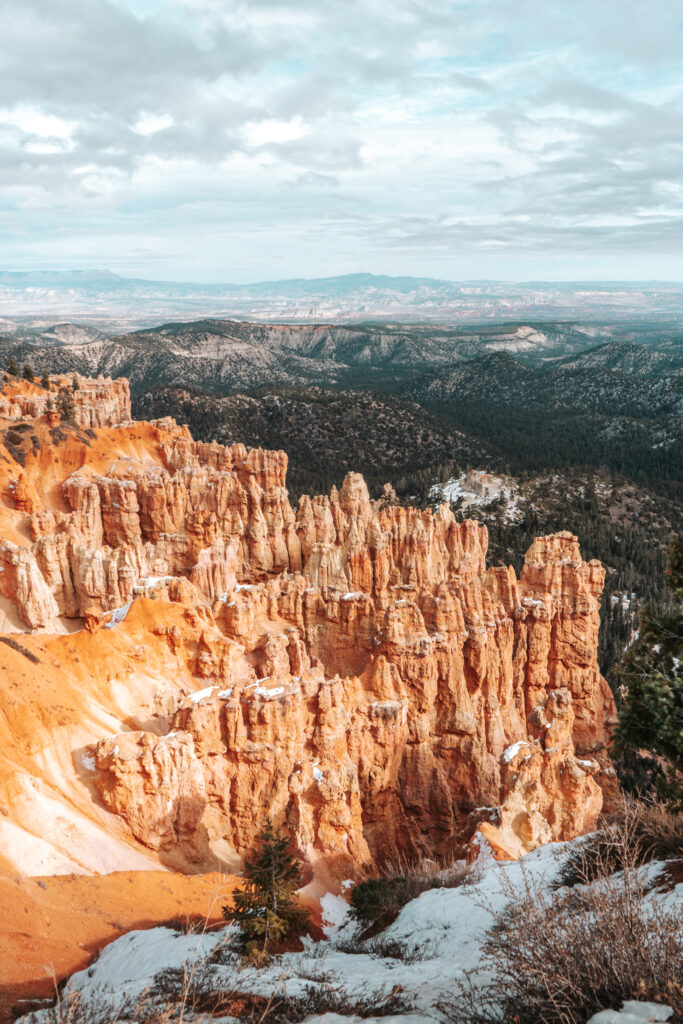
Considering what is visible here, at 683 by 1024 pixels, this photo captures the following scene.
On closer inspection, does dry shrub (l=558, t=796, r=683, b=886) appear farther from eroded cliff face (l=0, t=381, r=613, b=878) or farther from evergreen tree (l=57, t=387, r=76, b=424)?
evergreen tree (l=57, t=387, r=76, b=424)

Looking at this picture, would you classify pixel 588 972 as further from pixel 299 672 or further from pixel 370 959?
pixel 299 672

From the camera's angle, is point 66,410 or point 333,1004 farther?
point 66,410

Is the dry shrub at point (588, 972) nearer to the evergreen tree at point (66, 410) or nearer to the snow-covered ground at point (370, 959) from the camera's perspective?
the snow-covered ground at point (370, 959)

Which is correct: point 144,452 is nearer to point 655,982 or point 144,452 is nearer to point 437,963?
point 437,963

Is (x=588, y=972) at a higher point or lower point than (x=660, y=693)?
lower

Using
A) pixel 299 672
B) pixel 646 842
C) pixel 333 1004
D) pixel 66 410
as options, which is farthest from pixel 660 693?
pixel 66 410

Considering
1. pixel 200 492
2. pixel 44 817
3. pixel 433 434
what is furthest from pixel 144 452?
pixel 433 434

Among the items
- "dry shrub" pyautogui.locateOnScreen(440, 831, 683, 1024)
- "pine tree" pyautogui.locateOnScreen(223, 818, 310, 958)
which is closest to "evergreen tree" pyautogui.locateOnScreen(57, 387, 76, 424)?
"pine tree" pyautogui.locateOnScreen(223, 818, 310, 958)
